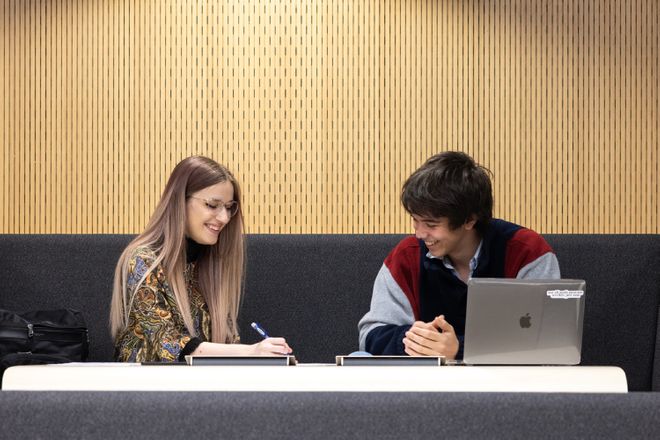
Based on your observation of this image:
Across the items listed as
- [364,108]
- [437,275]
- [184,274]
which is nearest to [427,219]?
[437,275]

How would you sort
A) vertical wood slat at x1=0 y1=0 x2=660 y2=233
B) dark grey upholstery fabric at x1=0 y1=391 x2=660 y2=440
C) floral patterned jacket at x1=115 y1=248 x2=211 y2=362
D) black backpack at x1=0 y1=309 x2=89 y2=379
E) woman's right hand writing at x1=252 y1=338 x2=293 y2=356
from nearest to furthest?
dark grey upholstery fabric at x1=0 y1=391 x2=660 y2=440 → woman's right hand writing at x1=252 y1=338 x2=293 y2=356 → floral patterned jacket at x1=115 y1=248 x2=211 y2=362 → black backpack at x1=0 y1=309 x2=89 y2=379 → vertical wood slat at x1=0 y1=0 x2=660 y2=233

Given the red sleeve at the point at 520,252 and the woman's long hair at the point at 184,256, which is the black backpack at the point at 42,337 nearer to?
the woman's long hair at the point at 184,256

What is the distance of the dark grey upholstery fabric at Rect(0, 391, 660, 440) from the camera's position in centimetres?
209

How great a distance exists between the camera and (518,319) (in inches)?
94.6

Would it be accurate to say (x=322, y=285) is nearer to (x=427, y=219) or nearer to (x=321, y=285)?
(x=321, y=285)

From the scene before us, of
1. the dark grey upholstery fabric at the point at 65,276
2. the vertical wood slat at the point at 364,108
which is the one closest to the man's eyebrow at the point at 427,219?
the vertical wood slat at the point at 364,108

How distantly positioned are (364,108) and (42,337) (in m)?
1.90

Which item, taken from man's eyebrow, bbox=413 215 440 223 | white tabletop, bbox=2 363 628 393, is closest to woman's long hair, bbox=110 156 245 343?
man's eyebrow, bbox=413 215 440 223

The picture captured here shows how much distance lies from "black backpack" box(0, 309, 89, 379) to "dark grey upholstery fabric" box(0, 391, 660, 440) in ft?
4.95

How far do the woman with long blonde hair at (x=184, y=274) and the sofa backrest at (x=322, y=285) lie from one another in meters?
0.65

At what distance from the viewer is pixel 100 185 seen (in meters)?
4.78

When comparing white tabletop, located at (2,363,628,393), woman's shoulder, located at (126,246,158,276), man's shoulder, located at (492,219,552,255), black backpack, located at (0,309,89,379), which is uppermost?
man's shoulder, located at (492,219,552,255)

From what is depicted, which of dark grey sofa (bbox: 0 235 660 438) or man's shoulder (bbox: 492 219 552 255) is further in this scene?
dark grey sofa (bbox: 0 235 660 438)

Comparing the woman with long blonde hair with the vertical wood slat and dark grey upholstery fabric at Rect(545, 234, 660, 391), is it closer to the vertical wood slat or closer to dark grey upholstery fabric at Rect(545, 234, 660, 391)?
the vertical wood slat
